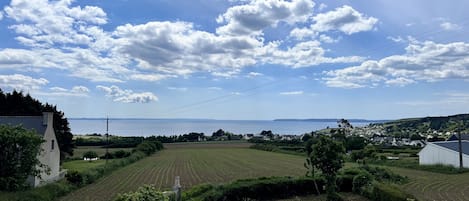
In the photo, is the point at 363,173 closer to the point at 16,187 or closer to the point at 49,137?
the point at 16,187

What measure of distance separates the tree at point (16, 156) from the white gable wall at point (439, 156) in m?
42.8

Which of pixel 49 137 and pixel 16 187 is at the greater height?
pixel 49 137

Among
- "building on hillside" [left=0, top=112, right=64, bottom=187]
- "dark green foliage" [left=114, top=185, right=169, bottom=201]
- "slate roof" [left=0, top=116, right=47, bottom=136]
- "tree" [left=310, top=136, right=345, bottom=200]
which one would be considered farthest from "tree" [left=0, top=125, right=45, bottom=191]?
"dark green foliage" [left=114, top=185, right=169, bottom=201]

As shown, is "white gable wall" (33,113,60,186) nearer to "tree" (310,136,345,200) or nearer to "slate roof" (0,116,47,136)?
"slate roof" (0,116,47,136)

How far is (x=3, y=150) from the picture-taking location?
2341 cm

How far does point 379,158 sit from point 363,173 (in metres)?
30.3

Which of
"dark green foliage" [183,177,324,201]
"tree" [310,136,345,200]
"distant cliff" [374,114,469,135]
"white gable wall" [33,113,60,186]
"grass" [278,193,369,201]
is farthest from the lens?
"distant cliff" [374,114,469,135]

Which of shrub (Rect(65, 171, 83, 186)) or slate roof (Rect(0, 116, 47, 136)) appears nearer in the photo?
shrub (Rect(65, 171, 83, 186))

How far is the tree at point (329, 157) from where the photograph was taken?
841 inches

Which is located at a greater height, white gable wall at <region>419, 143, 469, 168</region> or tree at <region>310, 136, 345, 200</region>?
tree at <region>310, 136, 345, 200</region>

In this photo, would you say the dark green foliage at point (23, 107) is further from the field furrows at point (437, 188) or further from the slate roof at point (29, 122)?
the field furrows at point (437, 188)

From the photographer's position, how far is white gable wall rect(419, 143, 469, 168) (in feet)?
149

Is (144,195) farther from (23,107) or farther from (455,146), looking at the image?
(455,146)

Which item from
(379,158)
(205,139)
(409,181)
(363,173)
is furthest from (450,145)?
(205,139)
